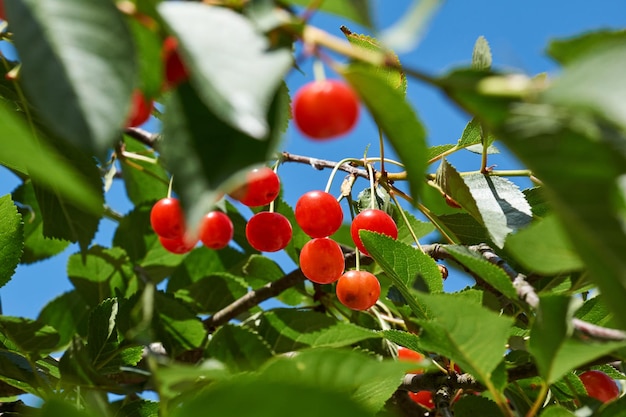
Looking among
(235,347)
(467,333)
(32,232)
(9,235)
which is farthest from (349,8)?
(32,232)

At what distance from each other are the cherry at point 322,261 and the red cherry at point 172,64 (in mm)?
1220

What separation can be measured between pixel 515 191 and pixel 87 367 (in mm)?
1154

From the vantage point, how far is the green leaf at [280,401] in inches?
28.3

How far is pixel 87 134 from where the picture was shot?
2.35 feet

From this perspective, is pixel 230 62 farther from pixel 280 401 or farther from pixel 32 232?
pixel 32 232

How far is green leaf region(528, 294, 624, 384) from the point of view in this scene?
119 cm

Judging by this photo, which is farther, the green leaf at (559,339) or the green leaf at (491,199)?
the green leaf at (491,199)

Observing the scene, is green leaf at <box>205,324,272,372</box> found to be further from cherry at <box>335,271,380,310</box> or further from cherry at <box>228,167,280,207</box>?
cherry at <box>335,271,380,310</box>

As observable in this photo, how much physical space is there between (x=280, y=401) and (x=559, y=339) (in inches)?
26.5

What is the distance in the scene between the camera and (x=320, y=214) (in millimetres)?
2043

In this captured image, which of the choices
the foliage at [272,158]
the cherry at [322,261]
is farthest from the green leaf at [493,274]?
the cherry at [322,261]

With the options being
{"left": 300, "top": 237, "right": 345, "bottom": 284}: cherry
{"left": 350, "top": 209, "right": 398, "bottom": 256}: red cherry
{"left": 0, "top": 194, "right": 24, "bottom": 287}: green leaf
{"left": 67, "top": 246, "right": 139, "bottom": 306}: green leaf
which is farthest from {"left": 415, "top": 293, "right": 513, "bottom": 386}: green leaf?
{"left": 67, "top": 246, "right": 139, "bottom": 306}: green leaf

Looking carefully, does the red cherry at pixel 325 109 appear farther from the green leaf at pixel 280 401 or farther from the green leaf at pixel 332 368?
the green leaf at pixel 280 401

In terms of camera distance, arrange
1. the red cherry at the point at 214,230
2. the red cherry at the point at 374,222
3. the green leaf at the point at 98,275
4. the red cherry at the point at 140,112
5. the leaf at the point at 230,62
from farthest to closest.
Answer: the green leaf at the point at 98,275, the red cherry at the point at 214,230, the red cherry at the point at 374,222, the red cherry at the point at 140,112, the leaf at the point at 230,62
